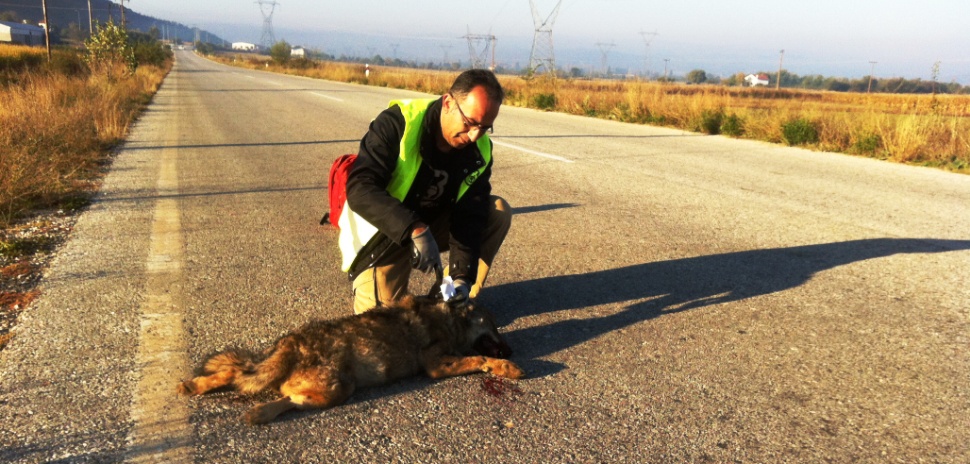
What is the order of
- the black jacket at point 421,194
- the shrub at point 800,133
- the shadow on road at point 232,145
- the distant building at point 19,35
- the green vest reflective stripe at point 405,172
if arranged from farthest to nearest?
1. the distant building at point 19,35
2. the shrub at point 800,133
3. the shadow on road at point 232,145
4. the green vest reflective stripe at point 405,172
5. the black jacket at point 421,194

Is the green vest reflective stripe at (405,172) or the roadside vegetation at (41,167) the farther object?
the roadside vegetation at (41,167)

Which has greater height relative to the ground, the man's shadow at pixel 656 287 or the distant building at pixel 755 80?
the distant building at pixel 755 80

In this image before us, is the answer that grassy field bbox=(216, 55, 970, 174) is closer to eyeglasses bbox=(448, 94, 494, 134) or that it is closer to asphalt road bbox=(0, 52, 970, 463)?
asphalt road bbox=(0, 52, 970, 463)

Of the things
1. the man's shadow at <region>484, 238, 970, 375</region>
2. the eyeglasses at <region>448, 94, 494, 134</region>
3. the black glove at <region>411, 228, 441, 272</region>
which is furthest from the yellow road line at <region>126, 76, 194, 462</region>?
the eyeglasses at <region>448, 94, 494, 134</region>

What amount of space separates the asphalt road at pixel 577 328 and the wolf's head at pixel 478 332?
0.56ft

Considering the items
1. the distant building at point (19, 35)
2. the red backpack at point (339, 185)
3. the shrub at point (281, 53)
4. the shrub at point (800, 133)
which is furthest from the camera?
the distant building at point (19, 35)

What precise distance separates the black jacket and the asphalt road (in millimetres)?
493

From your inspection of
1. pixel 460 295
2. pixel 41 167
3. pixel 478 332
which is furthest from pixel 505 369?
pixel 41 167

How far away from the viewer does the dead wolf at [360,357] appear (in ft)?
9.77

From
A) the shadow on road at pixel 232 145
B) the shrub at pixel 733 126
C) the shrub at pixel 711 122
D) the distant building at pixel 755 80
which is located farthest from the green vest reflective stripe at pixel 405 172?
the distant building at pixel 755 80

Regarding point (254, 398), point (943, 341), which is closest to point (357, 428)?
point (254, 398)

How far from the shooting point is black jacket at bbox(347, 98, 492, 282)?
11.4 feet

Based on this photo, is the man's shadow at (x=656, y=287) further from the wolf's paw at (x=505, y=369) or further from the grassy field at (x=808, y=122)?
the grassy field at (x=808, y=122)

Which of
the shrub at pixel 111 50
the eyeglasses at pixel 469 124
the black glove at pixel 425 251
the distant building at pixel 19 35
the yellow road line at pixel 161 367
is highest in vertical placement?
the distant building at pixel 19 35
